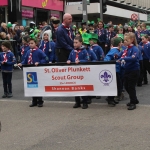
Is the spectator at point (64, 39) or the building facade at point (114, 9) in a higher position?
the building facade at point (114, 9)

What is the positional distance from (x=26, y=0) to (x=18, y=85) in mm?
15029

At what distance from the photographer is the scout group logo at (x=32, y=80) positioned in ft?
30.0

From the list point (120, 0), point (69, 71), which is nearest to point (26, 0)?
point (69, 71)

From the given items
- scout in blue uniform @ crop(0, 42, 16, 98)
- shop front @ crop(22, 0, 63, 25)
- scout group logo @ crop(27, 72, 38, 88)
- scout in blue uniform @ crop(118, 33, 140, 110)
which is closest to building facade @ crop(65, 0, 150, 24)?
shop front @ crop(22, 0, 63, 25)

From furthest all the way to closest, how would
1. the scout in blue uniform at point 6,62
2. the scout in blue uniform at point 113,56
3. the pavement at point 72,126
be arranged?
the scout in blue uniform at point 6,62 → the scout in blue uniform at point 113,56 → the pavement at point 72,126

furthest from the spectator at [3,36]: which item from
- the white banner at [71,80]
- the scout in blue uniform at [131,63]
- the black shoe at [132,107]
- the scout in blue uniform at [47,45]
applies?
the black shoe at [132,107]

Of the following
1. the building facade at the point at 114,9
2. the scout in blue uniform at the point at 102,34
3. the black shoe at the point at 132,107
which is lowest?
the black shoe at the point at 132,107

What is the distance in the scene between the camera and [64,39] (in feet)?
30.8

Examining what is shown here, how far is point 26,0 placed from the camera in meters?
26.7

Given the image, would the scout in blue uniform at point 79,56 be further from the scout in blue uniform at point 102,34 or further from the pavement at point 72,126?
the scout in blue uniform at point 102,34

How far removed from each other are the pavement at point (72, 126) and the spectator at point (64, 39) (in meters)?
1.19

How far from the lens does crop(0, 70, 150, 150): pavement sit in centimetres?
606

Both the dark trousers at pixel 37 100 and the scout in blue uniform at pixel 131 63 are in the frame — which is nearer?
the scout in blue uniform at pixel 131 63

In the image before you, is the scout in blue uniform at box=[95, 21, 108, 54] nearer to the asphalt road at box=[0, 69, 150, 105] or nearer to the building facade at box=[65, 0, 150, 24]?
the asphalt road at box=[0, 69, 150, 105]
